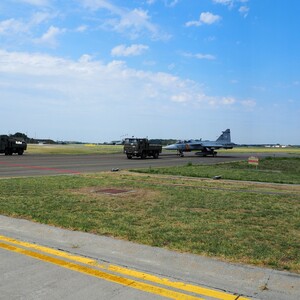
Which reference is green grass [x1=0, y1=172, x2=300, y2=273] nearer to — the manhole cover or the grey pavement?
the manhole cover

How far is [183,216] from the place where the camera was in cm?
809

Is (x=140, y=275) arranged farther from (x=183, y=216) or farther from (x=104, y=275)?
(x=183, y=216)

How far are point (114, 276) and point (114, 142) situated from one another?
18302 cm

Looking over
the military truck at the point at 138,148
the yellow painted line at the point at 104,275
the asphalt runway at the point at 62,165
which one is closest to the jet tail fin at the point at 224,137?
the military truck at the point at 138,148

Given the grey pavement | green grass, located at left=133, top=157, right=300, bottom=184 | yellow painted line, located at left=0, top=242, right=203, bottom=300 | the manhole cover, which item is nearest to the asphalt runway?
green grass, located at left=133, top=157, right=300, bottom=184

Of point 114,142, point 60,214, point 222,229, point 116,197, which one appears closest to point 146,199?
point 116,197

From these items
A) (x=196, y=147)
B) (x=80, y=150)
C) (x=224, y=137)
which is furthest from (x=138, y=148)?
(x=80, y=150)

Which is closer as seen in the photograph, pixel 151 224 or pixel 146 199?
pixel 151 224

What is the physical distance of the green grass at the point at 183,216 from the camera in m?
5.68

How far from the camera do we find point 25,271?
4707 millimetres

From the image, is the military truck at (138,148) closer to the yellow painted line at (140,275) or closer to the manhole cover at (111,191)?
the manhole cover at (111,191)

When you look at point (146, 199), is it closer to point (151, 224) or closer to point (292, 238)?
point (151, 224)

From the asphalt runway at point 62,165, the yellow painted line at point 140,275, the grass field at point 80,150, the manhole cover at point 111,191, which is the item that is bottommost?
the yellow painted line at point 140,275

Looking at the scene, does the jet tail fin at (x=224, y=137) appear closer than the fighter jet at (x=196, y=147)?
No
